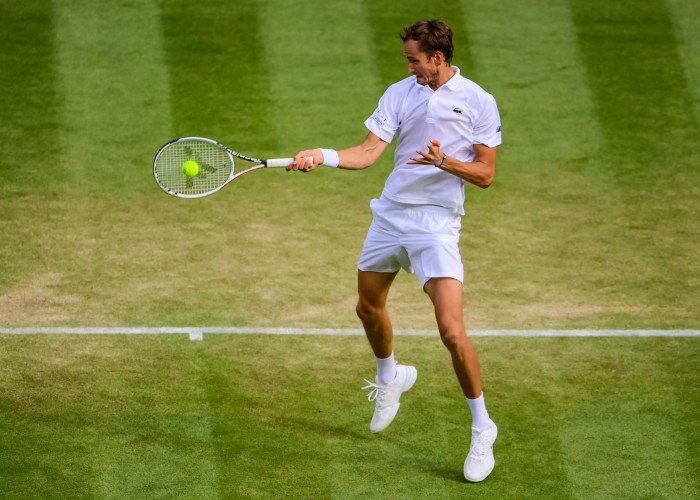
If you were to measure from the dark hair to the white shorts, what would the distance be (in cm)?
95

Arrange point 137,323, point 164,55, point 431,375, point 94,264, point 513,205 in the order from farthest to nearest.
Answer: point 164,55 < point 513,205 < point 94,264 < point 137,323 < point 431,375

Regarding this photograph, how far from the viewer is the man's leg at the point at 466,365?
7.49 metres

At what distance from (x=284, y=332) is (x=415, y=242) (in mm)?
2050

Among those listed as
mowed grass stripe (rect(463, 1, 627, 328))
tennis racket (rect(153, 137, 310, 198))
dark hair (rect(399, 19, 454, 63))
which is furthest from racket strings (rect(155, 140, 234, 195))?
mowed grass stripe (rect(463, 1, 627, 328))

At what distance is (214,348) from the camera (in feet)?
30.1

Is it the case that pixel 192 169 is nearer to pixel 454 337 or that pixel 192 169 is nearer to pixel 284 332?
pixel 284 332

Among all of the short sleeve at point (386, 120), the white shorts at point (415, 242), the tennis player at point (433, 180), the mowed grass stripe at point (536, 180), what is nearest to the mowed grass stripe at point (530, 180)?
the mowed grass stripe at point (536, 180)

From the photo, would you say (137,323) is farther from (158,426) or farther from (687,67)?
(687,67)

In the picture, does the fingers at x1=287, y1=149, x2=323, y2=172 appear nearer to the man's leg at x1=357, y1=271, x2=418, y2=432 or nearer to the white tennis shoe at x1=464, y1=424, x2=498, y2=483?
the man's leg at x1=357, y1=271, x2=418, y2=432

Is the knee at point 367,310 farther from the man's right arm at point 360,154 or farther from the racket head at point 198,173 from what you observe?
the racket head at point 198,173

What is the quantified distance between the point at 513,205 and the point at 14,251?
4.35 m

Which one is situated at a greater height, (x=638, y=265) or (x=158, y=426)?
(x=158, y=426)

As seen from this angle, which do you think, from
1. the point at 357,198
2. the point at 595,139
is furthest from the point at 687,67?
the point at 357,198

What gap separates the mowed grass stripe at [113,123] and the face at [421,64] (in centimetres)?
251
